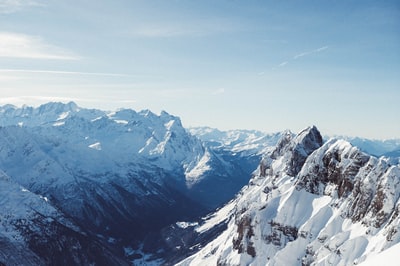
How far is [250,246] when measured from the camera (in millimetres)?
189250

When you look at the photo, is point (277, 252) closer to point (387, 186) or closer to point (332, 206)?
point (332, 206)

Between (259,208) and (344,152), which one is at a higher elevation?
(344,152)

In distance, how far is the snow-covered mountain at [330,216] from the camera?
139 meters

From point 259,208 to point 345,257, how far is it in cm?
6087

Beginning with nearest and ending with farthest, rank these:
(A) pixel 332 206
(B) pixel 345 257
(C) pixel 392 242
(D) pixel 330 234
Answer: (C) pixel 392 242, (B) pixel 345 257, (D) pixel 330 234, (A) pixel 332 206

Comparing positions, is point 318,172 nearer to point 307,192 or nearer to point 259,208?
point 307,192

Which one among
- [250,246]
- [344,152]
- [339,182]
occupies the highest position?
[344,152]

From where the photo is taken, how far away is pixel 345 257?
137m

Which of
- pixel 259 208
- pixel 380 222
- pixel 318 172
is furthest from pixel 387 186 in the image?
pixel 259 208

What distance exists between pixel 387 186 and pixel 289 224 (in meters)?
47.3

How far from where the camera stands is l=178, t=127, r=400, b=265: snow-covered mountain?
13900 centimetres

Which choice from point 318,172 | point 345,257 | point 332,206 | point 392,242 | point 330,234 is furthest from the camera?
point 318,172

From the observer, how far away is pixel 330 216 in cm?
16462

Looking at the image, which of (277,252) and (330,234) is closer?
(330,234)
